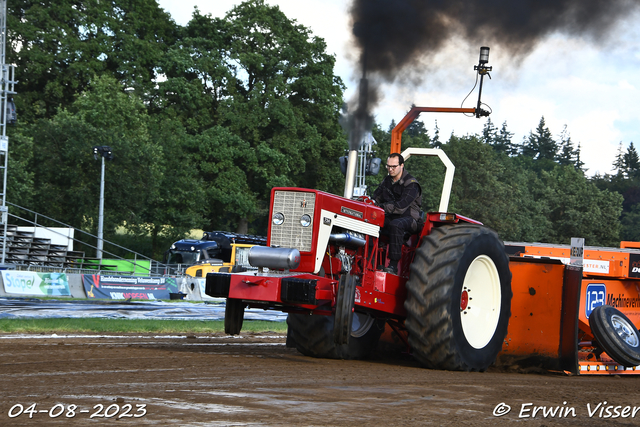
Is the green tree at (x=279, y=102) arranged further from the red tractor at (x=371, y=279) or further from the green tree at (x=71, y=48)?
the red tractor at (x=371, y=279)

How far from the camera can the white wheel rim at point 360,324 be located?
9258 millimetres

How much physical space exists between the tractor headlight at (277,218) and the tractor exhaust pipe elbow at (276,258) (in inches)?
12.4

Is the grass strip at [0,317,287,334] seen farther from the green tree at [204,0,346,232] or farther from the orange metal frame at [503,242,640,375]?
the green tree at [204,0,346,232]

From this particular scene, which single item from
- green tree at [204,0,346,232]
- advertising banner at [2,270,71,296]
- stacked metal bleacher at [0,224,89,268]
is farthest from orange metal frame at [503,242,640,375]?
green tree at [204,0,346,232]

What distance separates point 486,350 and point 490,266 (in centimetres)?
94

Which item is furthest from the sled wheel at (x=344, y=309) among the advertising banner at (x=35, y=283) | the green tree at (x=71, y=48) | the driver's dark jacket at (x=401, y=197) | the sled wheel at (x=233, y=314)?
the green tree at (x=71, y=48)

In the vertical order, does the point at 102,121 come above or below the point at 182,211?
above

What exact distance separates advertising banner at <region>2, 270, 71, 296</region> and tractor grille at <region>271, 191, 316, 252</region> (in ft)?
57.7

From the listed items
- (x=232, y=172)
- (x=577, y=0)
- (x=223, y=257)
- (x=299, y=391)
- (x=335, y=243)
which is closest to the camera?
(x=299, y=391)

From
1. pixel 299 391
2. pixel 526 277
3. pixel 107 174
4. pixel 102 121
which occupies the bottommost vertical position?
pixel 299 391

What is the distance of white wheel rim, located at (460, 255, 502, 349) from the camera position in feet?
27.5

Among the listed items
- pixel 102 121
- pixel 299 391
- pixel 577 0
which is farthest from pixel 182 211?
pixel 299 391

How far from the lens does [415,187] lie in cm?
870

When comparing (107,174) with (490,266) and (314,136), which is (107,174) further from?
(490,266)
